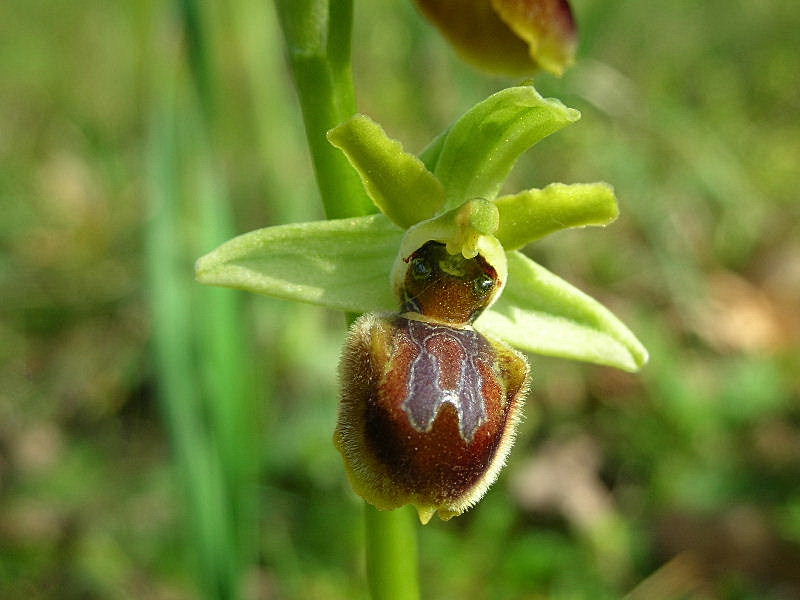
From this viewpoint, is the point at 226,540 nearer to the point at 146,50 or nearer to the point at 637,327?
the point at 637,327

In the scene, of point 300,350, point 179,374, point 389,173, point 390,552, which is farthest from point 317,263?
point 300,350

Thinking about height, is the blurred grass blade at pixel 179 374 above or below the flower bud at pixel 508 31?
below

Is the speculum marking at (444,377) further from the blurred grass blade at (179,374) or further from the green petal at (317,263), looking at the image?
the blurred grass blade at (179,374)

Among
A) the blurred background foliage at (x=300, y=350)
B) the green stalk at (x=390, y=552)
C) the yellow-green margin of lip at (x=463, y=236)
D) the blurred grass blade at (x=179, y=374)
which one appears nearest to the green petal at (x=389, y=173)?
the yellow-green margin of lip at (x=463, y=236)

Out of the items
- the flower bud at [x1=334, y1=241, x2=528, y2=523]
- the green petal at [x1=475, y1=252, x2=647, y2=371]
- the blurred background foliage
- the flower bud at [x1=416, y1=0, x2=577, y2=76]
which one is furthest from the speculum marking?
the blurred background foliage

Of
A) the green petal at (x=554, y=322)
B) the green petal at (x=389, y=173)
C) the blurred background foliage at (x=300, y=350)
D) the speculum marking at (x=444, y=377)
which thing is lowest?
the blurred background foliage at (x=300, y=350)

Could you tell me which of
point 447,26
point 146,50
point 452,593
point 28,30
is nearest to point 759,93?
point 146,50
